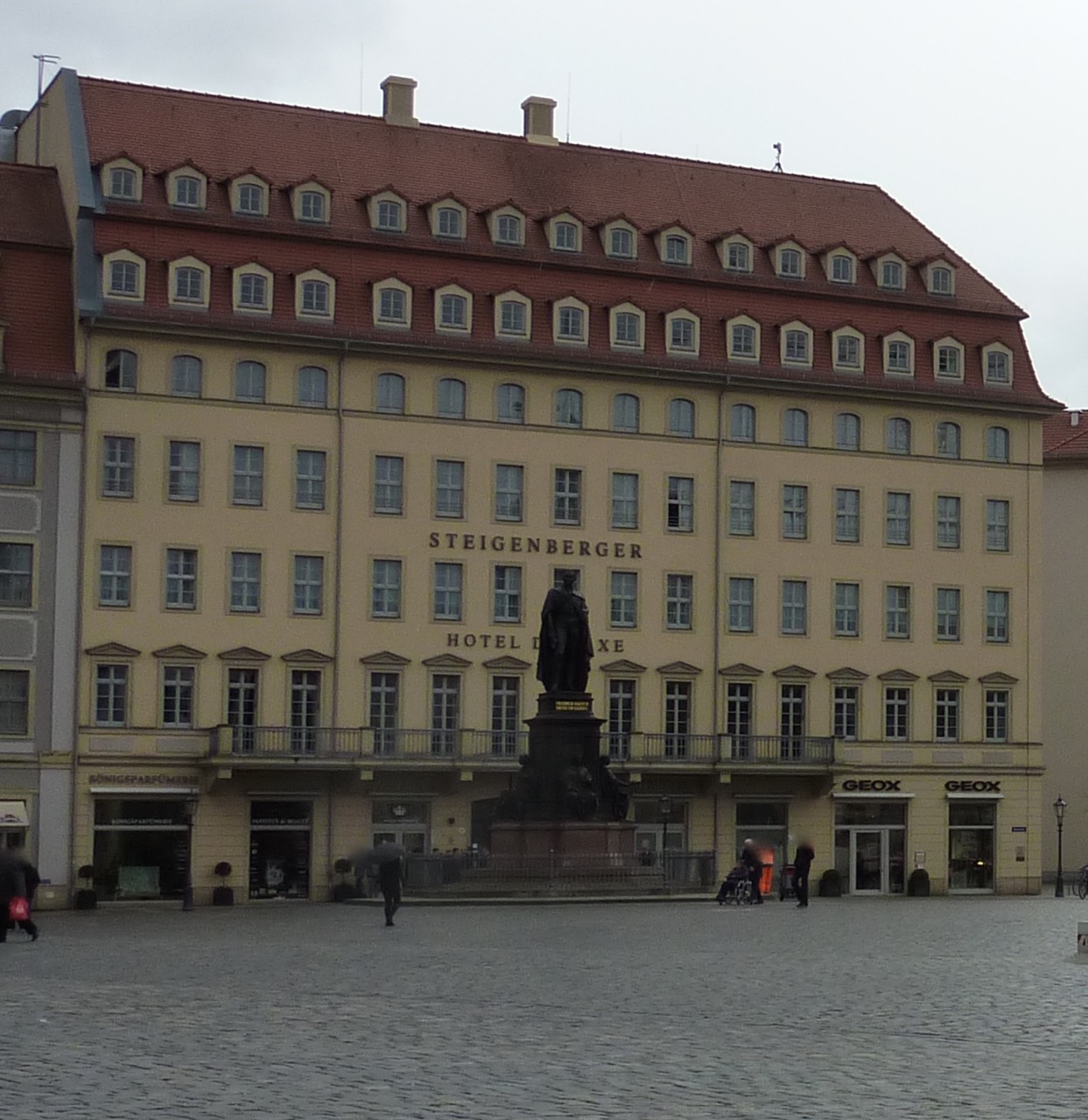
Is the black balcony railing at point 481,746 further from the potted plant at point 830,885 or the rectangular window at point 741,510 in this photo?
the rectangular window at point 741,510

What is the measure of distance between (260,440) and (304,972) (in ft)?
131

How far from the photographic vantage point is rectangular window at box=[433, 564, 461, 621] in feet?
233

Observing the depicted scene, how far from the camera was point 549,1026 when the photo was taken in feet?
72.8

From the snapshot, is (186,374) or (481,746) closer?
(186,374)

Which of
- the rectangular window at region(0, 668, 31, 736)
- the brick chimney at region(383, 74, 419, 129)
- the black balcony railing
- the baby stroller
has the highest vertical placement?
the brick chimney at region(383, 74, 419, 129)

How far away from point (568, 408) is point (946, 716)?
15.3 metres

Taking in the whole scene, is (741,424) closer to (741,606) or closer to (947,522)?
(741,606)

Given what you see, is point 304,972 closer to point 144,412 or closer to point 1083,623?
point 144,412

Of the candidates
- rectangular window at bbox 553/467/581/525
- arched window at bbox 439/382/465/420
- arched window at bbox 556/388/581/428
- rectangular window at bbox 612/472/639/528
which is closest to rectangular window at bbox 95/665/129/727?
arched window at bbox 439/382/465/420

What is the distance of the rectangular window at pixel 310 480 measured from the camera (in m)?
69.5

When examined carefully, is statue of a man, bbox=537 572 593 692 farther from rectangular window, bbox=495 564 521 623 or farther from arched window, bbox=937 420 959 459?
arched window, bbox=937 420 959 459

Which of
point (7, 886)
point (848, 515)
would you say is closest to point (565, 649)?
point (7, 886)

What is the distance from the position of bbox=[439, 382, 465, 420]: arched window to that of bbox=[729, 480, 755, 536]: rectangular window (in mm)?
8784

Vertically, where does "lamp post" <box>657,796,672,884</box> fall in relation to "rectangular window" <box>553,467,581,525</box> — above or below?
below
